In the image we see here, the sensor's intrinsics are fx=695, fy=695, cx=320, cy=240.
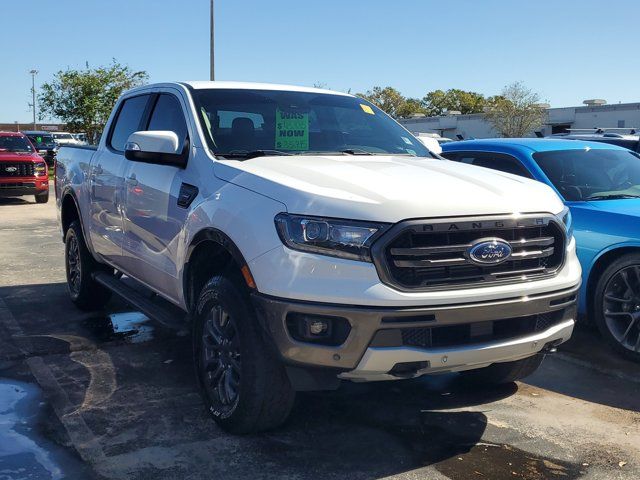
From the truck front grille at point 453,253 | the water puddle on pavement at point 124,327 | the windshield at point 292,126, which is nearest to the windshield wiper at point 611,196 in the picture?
the windshield at point 292,126

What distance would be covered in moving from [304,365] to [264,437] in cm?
74

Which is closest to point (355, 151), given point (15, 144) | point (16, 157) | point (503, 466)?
point (503, 466)

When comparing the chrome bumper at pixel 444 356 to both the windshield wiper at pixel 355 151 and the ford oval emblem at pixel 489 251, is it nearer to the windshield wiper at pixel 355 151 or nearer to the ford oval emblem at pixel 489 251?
the ford oval emblem at pixel 489 251

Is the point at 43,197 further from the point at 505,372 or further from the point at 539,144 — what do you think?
the point at 505,372

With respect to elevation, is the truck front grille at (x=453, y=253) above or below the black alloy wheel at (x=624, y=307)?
above

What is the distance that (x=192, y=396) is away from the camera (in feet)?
14.7

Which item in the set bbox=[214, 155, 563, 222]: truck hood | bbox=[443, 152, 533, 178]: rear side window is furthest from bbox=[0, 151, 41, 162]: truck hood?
bbox=[214, 155, 563, 222]: truck hood

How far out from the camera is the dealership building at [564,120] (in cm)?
4775

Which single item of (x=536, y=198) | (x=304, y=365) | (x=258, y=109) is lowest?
(x=304, y=365)

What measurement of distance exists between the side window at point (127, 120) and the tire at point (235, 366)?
2.24 metres

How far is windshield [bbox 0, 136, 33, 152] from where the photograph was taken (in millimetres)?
17703

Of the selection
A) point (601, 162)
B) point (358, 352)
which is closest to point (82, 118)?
point (601, 162)

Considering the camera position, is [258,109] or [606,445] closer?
[606,445]

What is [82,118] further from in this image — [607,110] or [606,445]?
[607,110]
